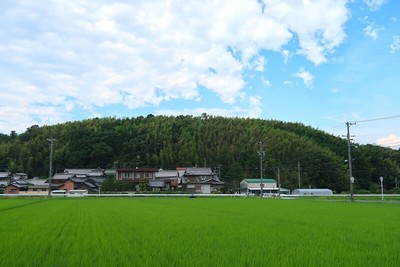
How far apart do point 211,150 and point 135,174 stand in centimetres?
2067

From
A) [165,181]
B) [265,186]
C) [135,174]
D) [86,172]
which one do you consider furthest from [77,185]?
[265,186]

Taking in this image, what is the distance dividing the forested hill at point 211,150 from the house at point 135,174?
1320 centimetres

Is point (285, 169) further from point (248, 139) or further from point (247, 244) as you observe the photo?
point (247, 244)

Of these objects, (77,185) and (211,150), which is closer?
(77,185)

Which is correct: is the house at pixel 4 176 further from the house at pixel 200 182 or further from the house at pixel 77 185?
the house at pixel 200 182

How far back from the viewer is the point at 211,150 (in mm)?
91312

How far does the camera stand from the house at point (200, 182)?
2771 inches

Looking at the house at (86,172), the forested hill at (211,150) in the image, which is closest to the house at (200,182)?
the forested hill at (211,150)

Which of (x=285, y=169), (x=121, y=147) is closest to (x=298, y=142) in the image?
(x=285, y=169)

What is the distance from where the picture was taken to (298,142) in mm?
86250

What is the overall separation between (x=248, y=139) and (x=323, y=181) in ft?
67.1

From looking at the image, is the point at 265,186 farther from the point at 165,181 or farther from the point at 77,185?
the point at 77,185

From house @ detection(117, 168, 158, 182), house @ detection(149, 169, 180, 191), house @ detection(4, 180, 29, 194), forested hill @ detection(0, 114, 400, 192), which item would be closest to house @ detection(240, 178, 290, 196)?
forested hill @ detection(0, 114, 400, 192)

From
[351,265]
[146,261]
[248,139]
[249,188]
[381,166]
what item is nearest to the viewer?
[351,265]
